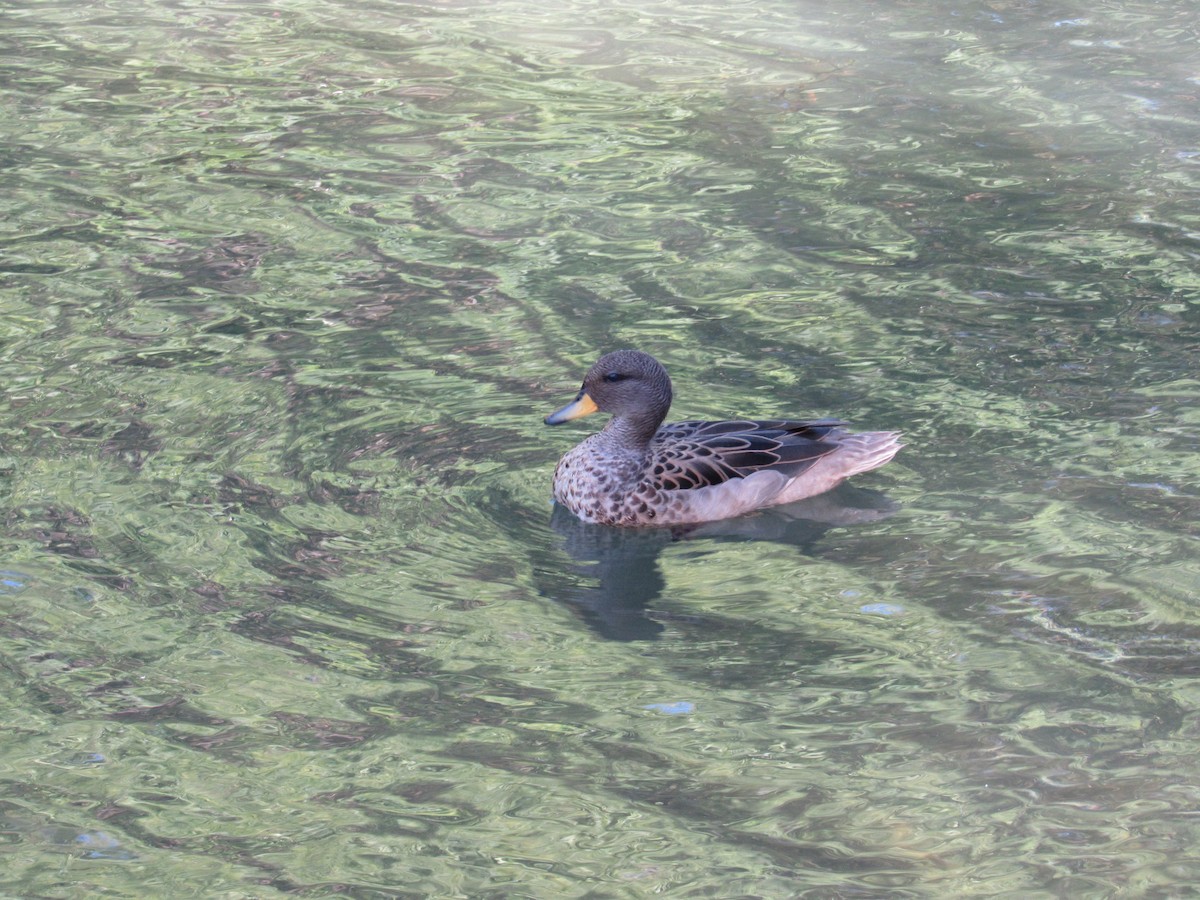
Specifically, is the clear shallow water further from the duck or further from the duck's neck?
the duck's neck

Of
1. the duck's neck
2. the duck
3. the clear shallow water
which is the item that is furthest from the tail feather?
the duck's neck

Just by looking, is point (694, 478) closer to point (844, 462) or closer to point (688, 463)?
point (688, 463)

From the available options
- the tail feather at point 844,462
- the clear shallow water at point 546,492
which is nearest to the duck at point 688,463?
the tail feather at point 844,462

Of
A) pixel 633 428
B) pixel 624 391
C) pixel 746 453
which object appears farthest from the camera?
pixel 633 428

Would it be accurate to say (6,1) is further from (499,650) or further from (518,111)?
(499,650)

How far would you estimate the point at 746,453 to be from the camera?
Result: 26.0 feet

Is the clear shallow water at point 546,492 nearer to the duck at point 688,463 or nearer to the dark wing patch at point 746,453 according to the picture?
the duck at point 688,463

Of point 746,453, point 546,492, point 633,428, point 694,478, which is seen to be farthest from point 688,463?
point 546,492

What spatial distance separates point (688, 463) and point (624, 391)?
1.60 feet

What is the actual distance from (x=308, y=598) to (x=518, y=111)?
8.05m

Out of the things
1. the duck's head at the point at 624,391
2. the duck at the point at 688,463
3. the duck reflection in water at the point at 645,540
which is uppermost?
the duck's head at the point at 624,391

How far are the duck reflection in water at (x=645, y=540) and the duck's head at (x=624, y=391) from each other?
529 mm

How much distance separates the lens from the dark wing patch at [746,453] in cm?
789

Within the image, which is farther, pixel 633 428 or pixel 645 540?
pixel 633 428
